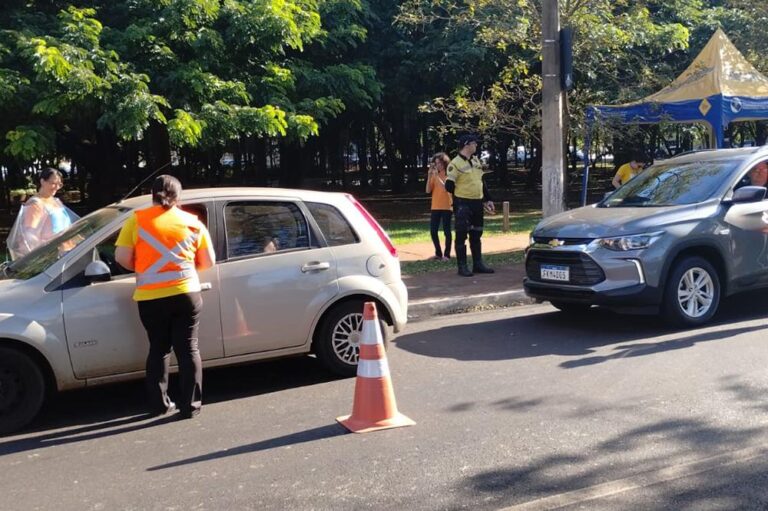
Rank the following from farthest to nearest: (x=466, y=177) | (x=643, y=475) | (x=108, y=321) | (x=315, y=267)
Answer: (x=466, y=177), (x=315, y=267), (x=108, y=321), (x=643, y=475)

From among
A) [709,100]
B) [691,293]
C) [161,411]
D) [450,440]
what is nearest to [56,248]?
[161,411]

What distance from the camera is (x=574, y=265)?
8.07 metres

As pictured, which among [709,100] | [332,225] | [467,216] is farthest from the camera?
[709,100]

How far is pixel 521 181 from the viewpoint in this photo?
152ft

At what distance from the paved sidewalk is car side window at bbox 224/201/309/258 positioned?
10.1 ft

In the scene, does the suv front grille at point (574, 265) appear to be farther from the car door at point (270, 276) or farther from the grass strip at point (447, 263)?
the grass strip at point (447, 263)

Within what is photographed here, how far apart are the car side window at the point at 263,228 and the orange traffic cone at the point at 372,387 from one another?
1.33 meters

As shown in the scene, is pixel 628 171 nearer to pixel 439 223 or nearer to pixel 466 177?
pixel 439 223

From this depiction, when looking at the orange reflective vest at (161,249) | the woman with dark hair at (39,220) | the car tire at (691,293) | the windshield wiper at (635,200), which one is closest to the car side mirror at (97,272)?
the orange reflective vest at (161,249)

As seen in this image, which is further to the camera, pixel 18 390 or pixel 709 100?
pixel 709 100

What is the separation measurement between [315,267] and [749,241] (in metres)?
4.83

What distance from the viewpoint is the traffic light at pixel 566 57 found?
11180 millimetres

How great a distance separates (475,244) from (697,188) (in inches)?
139

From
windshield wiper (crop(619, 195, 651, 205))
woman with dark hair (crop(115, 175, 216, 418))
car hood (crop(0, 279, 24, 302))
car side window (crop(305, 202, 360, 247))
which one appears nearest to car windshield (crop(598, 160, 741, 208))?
windshield wiper (crop(619, 195, 651, 205))
